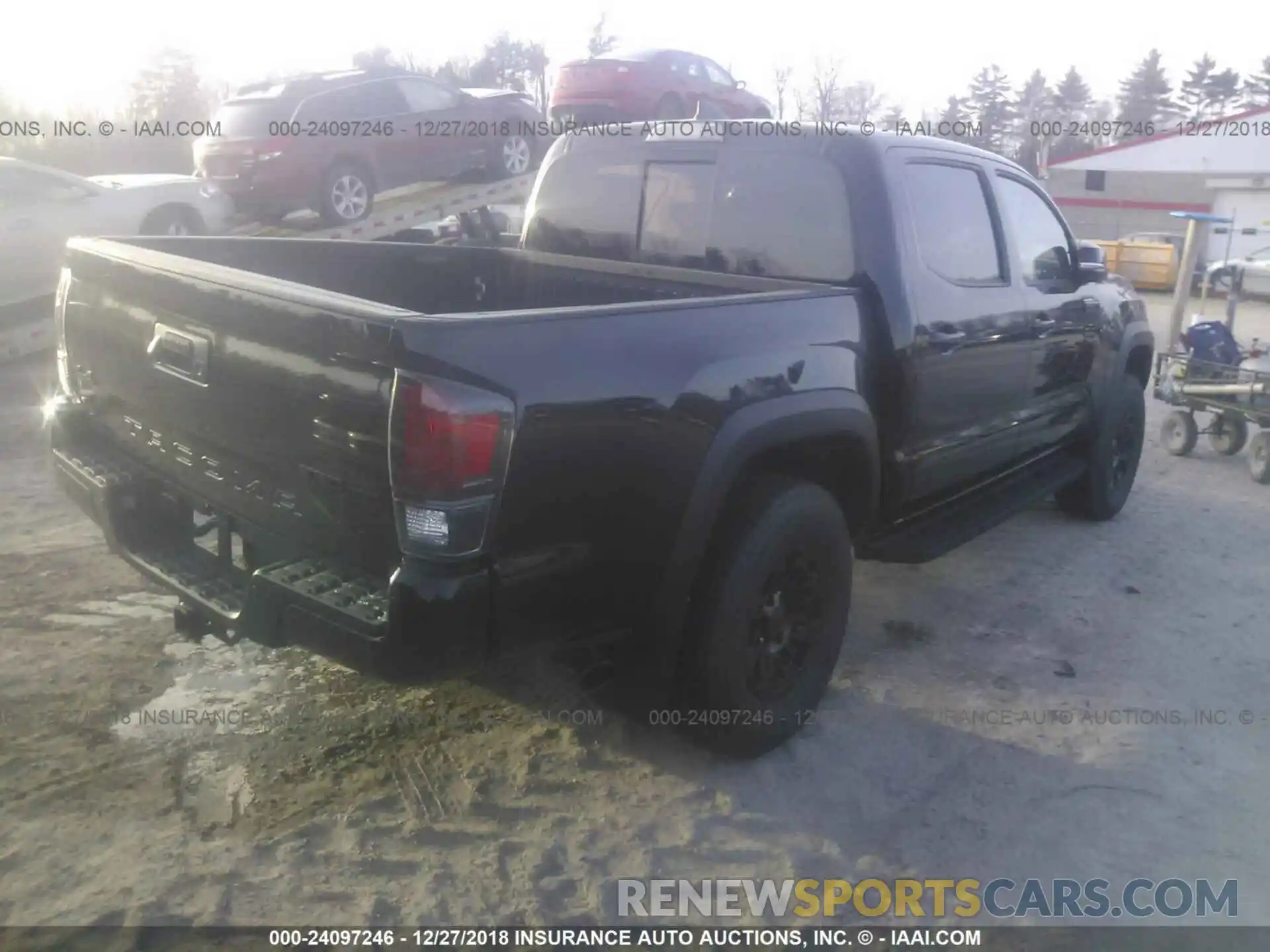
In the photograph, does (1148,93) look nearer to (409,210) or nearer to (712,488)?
(409,210)

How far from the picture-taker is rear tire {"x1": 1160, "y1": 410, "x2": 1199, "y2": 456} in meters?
8.07

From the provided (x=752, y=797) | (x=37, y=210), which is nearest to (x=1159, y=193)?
(x=37, y=210)

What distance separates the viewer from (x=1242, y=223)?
30828 millimetres

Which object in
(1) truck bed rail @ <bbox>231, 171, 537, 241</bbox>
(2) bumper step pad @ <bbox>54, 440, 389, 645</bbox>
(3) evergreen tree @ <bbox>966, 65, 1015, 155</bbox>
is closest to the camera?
(2) bumper step pad @ <bbox>54, 440, 389, 645</bbox>

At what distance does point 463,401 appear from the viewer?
→ 2.46 meters

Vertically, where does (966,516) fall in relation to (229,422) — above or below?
below

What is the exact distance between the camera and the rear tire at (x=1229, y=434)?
7945 mm

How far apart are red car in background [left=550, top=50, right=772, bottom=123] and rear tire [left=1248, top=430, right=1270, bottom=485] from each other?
7.96 m

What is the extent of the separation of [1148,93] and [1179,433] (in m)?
71.9

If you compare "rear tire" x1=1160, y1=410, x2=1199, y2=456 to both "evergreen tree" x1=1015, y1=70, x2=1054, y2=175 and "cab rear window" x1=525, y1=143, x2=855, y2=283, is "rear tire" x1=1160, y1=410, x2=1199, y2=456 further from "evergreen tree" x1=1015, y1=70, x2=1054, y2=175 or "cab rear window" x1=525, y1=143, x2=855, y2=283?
"evergreen tree" x1=1015, y1=70, x2=1054, y2=175

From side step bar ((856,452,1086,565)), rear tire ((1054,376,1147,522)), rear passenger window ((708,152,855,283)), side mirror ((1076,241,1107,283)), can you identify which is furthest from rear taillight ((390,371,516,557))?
rear tire ((1054,376,1147,522))

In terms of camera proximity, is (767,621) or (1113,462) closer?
(767,621)

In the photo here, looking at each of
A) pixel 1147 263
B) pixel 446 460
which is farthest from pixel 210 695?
pixel 1147 263

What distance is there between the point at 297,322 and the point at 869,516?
221cm
